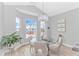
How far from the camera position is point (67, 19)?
9.18 feet

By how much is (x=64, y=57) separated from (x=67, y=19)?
2.85ft

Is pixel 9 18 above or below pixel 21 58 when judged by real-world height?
above

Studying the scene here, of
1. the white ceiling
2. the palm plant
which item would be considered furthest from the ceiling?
the palm plant

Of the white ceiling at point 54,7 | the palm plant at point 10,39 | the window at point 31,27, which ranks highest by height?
the white ceiling at point 54,7

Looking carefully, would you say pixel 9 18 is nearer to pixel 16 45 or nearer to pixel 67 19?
pixel 16 45

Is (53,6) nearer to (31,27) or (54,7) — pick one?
(54,7)

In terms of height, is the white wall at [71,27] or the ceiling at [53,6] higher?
the ceiling at [53,6]

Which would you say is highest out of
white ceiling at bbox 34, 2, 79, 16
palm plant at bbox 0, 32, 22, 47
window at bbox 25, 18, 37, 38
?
white ceiling at bbox 34, 2, 79, 16

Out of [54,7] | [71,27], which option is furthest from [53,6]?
[71,27]

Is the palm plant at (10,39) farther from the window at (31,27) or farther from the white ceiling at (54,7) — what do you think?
the white ceiling at (54,7)

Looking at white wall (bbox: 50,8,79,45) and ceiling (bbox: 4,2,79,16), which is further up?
ceiling (bbox: 4,2,79,16)

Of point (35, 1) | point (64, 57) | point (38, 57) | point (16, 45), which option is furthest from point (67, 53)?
point (35, 1)

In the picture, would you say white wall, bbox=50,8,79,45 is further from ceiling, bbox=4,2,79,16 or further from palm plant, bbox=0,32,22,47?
palm plant, bbox=0,32,22,47

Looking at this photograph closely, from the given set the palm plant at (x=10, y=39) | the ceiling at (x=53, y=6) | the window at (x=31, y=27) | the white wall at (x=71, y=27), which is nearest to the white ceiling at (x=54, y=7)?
the ceiling at (x=53, y=6)
